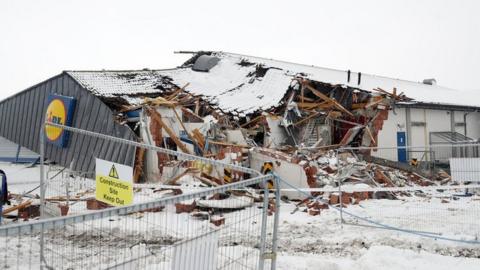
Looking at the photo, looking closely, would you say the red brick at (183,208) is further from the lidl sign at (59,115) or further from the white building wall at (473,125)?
the white building wall at (473,125)

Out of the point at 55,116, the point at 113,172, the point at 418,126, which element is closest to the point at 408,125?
the point at 418,126

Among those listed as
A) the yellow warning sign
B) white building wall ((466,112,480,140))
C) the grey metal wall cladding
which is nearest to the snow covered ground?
the yellow warning sign

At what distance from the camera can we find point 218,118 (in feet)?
62.5

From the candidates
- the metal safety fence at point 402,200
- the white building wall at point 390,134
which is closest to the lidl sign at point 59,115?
the metal safety fence at point 402,200

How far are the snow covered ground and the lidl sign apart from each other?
9.24m

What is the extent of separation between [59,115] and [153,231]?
14.3 metres

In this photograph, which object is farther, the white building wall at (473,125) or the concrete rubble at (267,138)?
Answer: the white building wall at (473,125)

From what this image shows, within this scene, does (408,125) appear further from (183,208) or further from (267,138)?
(183,208)

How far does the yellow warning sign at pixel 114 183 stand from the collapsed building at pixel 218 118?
7.39m

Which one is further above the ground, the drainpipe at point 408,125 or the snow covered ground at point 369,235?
the drainpipe at point 408,125

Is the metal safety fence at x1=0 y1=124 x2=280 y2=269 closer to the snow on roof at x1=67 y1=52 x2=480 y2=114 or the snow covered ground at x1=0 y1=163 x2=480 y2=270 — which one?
the snow covered ground at x1=0 y1=163 x2=480 y2=270

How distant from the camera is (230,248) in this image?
611 cm

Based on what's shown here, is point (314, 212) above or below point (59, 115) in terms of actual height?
below

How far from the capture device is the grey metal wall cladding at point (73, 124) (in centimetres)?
1742
